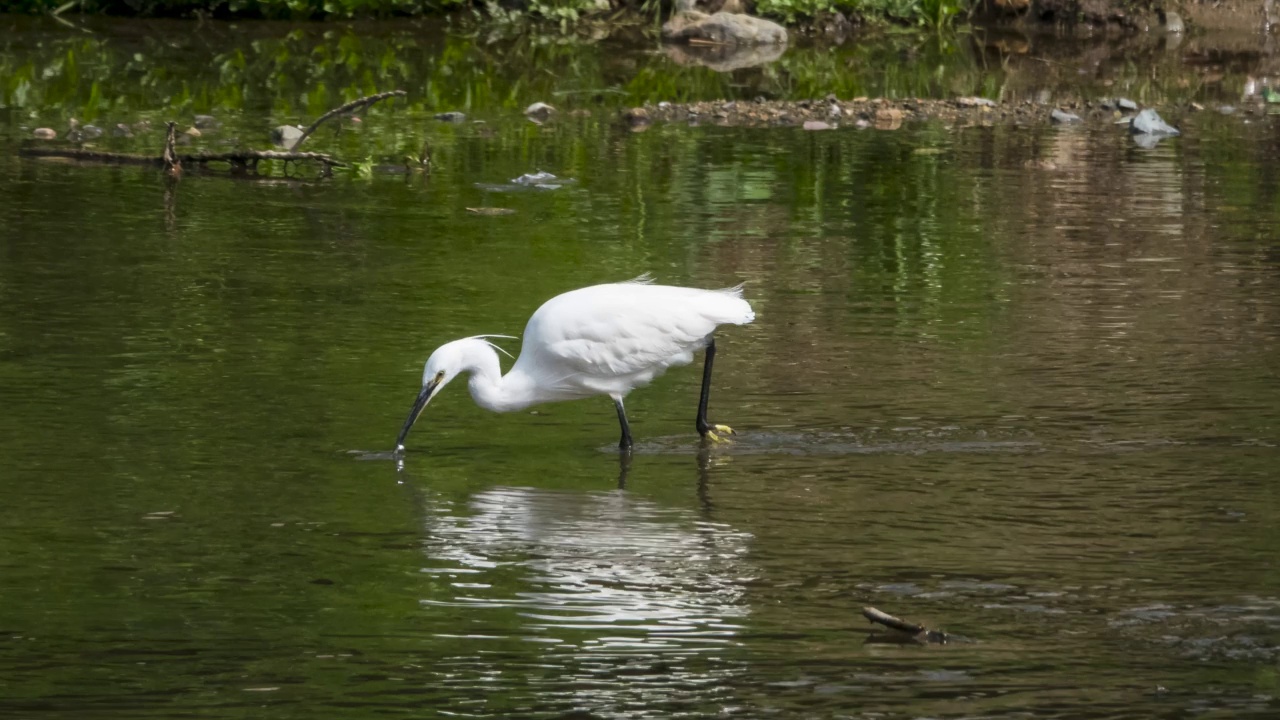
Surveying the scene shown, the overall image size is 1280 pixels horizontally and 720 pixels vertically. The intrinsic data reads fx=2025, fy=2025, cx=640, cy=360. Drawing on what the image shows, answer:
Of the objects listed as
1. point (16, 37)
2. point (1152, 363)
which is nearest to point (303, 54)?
point (16, 37)

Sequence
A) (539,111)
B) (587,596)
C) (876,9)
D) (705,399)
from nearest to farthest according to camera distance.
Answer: (587,596)
(705,399)
(539,111)
(876,9)

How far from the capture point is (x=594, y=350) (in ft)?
25.6

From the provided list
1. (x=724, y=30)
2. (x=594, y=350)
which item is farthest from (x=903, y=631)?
(x=724, y=30)

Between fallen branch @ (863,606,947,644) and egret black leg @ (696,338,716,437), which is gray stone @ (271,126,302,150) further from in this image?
fallen branch @ (863,606,947,644)

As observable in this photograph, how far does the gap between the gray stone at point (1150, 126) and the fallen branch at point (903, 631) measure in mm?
13105

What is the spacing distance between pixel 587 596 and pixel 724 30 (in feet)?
68.1

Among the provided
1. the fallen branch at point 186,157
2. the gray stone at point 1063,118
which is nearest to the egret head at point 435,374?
the fallen branch at point 186,157

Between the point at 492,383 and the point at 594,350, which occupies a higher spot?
the point at 594,350

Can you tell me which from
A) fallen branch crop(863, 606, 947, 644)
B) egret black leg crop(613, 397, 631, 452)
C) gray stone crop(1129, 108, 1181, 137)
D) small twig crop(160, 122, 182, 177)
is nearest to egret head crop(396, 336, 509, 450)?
egret black leg crop(613, 397, 631, 452)

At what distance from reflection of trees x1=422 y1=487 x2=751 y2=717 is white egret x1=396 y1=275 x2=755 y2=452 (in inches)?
26.0

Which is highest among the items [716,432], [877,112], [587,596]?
[877,112]

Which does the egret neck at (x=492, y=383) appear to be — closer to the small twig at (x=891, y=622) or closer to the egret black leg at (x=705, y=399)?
the egret black leg at (x=705, y=399)

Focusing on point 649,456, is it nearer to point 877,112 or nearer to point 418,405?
point 418,405

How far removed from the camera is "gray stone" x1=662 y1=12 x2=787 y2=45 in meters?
26.0
